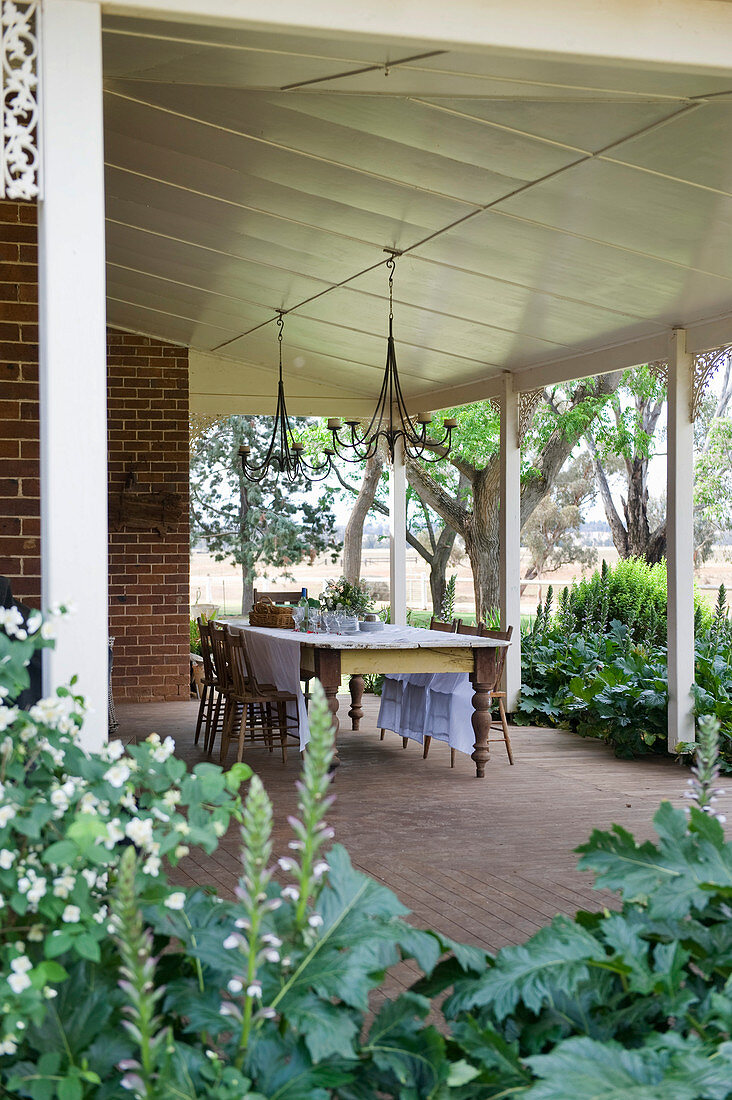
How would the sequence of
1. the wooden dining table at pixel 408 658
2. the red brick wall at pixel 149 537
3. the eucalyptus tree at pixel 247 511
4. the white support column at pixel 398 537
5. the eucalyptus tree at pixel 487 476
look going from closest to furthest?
the wooden dining table at pixel 408 658 < the red brick wall at pixel 149 537 < the white support column at pixel 398 537 < the eucalyptus tree at pixel 487 476 < the eucalyptus tree at pixel 247 511

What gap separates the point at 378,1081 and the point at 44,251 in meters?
1.92

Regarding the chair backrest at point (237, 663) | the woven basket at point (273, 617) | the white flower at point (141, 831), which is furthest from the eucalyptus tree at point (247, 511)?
the white flower at point (141, 831)

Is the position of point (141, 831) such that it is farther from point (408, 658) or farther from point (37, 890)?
point (408, 658)

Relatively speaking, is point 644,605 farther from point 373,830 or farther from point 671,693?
point 373,830

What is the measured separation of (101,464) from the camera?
2551 mm

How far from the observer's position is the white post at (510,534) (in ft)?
28.8

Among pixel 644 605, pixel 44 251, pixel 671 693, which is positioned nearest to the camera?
pixel 44 251

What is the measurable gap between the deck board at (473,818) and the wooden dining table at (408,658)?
402 mm

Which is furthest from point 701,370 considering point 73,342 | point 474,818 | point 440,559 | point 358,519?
point 440,559

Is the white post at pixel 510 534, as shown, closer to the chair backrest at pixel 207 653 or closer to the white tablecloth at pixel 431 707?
the white tablecloth at pixel 431 707

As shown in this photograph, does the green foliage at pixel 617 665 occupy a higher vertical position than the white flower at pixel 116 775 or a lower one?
lower

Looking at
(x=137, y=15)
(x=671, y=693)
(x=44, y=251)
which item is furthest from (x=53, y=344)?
(x=671, y=693)

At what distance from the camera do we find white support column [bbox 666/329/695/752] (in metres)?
6.95

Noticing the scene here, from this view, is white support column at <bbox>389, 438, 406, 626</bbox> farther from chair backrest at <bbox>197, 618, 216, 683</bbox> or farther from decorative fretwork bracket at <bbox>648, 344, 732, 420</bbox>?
decorative fretwork bracket at <bbox>648, 344, 732, 420</bbox>
